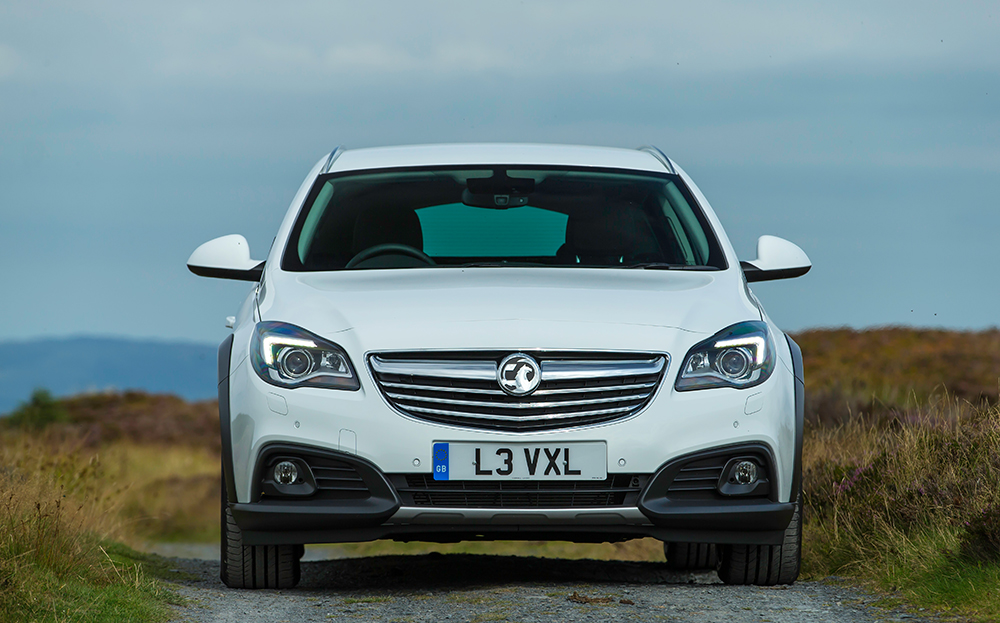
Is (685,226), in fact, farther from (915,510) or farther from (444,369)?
(444,369)

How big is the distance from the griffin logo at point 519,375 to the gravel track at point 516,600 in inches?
30.7

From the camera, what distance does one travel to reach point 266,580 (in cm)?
494

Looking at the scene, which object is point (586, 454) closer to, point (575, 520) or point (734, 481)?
point (575, 520)

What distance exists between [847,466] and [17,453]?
590cm

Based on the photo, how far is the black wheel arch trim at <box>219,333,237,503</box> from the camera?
4520mm

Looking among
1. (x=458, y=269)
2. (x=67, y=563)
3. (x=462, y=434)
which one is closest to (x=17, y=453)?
(x=67, y=563)

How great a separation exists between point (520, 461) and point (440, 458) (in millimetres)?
281

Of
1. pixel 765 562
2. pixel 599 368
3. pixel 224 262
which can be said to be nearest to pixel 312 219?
pixel 224 262

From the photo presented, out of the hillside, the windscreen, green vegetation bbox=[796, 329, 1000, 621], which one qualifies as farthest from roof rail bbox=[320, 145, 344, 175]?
the hillside

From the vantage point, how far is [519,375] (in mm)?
4270

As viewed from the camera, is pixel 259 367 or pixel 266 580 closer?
pixel 259 367

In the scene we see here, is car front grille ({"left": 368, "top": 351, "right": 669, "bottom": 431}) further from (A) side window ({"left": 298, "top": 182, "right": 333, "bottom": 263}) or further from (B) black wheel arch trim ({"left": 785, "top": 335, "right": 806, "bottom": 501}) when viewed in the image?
(A) side window ({"left": 298, "top": 182, "right": 333, "bottom": 263})

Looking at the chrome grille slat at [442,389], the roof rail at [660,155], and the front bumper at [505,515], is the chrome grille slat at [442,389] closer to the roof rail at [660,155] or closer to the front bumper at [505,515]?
the front bumper at [505,515]

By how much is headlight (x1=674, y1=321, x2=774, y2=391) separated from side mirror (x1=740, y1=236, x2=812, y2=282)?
3.29ft
